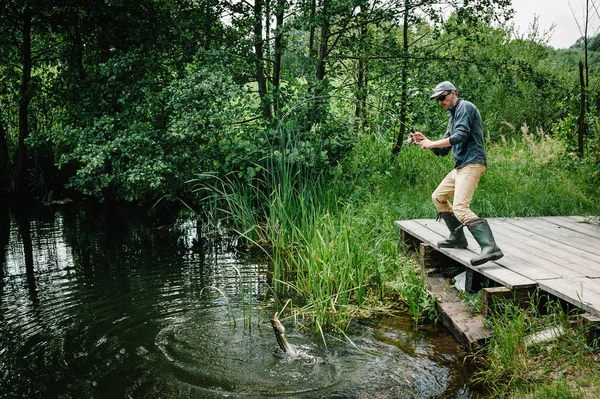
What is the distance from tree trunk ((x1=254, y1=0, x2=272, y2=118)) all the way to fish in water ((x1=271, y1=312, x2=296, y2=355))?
15.4 feet

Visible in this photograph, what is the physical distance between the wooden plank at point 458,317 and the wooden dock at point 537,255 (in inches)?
9.0

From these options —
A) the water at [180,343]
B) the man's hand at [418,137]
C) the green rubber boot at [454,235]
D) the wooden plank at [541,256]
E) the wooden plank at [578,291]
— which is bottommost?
the water at [180,343]

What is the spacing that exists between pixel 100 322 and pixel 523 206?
5295 mm

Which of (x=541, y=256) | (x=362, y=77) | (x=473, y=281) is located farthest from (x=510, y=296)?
(x=362, y=77)

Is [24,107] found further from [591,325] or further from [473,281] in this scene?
[591,325]

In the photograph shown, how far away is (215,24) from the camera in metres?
8.88

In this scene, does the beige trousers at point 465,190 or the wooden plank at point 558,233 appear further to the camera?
the wooden plank at point 558,233

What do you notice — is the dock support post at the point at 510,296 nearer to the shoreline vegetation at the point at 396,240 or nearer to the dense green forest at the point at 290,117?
the shoreline vegetation at the point at 396,240

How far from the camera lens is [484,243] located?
478 centimetres

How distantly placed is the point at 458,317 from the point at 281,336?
1.51 m

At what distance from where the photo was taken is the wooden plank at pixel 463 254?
4.35 meters

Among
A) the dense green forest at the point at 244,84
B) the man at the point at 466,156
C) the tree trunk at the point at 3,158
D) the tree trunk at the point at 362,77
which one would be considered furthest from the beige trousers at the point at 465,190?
the tree trunk at the point at 3,158

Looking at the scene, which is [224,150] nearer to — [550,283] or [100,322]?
[100,322]

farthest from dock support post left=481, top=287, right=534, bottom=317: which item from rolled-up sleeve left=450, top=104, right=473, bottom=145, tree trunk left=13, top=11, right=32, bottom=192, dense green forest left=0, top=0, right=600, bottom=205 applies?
tree trunk left=13, top=11, right=32, bottom=192
